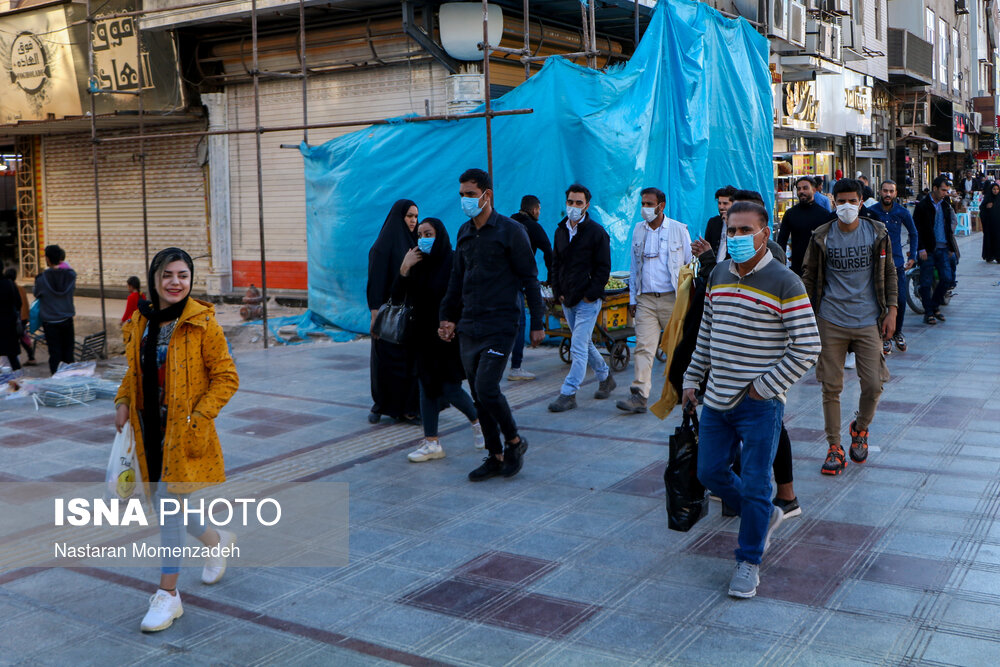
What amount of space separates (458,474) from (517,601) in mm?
2097

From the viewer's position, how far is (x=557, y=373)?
32.5 ft

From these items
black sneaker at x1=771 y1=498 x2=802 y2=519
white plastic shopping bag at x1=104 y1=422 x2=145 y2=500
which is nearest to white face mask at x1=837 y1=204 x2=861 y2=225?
black sneaker at x1=771 y1=498 x2=802 y2=519

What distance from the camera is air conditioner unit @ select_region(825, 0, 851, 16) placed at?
2400 cm

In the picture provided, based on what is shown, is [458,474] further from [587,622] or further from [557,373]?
[557,373]

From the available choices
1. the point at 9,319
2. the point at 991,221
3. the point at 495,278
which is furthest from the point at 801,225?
the point at 991,221

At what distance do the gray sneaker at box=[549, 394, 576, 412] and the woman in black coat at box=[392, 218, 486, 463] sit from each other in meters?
1.55

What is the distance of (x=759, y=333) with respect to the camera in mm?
4215

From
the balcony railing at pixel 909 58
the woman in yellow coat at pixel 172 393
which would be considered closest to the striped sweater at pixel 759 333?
the woman in yellow coat at pixel 172 393

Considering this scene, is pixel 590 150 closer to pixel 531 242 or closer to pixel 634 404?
pixel 531 242

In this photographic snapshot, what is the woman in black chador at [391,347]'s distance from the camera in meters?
Result: 7.63

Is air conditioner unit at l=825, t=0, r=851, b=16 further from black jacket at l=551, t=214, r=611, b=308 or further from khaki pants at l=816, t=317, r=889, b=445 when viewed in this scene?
khaki pants at l=816, t=317, r=889, b=445

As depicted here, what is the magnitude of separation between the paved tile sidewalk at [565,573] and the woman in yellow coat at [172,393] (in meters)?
0.51

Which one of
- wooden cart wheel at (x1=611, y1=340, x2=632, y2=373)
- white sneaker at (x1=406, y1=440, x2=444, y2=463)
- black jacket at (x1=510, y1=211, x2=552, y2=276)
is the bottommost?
white sneaker at (x1=406, y1=440, x2=444, y2=463)

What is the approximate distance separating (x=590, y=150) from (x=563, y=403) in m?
3.85
